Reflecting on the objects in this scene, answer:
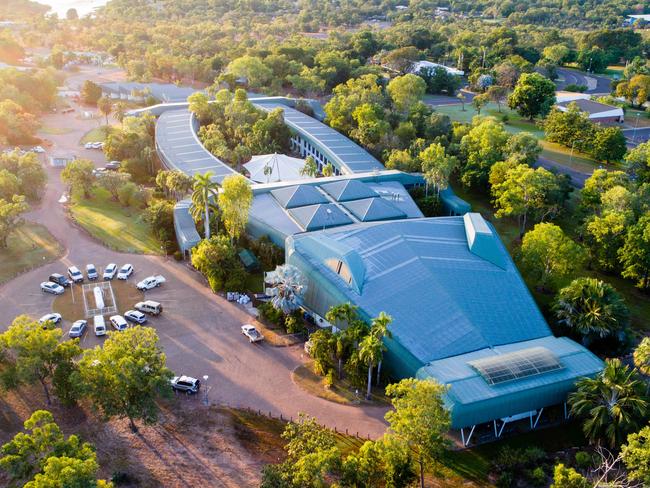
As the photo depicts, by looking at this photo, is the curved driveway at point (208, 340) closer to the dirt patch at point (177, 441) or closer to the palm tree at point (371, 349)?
the dirt patch at point (177, 441)

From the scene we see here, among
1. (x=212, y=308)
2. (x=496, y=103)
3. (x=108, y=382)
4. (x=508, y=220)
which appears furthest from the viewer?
(x=496, y=103)

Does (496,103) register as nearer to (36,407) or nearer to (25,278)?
(25,278)

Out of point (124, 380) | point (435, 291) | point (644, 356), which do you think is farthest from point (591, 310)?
point (124, 380)

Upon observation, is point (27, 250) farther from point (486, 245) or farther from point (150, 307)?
point (486, 245)

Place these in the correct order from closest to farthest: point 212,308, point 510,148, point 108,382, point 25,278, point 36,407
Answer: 1. point 108,382
2. point 36,407
3. point 212,308
4. point 25,278
5. point 510,148

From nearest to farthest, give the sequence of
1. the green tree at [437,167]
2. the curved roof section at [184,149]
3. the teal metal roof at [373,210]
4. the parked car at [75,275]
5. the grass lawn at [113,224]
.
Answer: the parked car at [75,275]
the teal metal roof at [373,210]
the grass lawn at [113,224]
the green tree at [437,167]
the curved roof section at [184,149]

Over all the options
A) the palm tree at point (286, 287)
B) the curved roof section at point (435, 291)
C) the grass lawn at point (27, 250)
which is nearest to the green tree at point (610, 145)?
the curved roof section at point (435, 291)

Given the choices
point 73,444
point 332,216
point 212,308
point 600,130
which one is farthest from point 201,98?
point 73,444

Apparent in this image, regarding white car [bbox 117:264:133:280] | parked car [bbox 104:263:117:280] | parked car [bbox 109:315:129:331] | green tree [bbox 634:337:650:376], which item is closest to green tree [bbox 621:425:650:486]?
green tree [bbox 634:337:650:376]
